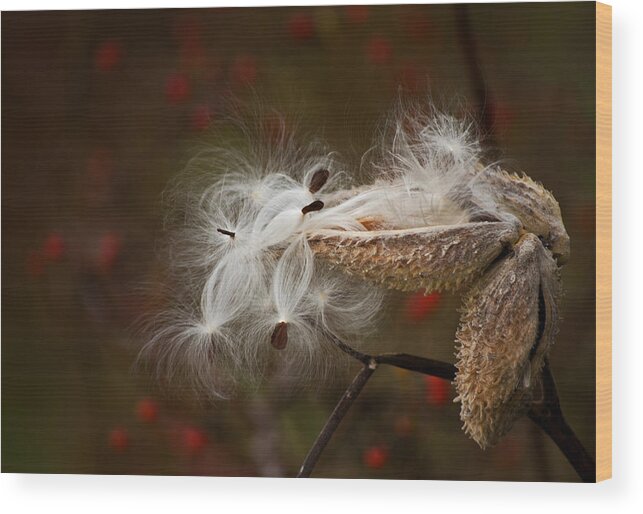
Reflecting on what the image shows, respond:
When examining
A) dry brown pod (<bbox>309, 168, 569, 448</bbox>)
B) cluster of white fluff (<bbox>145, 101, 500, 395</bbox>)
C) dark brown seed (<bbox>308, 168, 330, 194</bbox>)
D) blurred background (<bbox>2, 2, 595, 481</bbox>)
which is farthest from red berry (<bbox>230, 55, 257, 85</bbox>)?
dry brown pod (<bbox>309, 168, 569, 448</bbox>)

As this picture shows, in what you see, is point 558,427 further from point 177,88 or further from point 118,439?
point 177,88

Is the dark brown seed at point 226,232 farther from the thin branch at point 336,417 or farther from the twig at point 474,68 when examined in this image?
the twig at point 474,68

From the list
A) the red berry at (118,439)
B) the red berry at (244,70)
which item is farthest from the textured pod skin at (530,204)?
the red berry at (118,439)

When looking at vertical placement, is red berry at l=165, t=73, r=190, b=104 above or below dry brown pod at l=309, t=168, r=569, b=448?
above

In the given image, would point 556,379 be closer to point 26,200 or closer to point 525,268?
point 525,268

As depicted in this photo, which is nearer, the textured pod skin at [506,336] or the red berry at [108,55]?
the textured pod skin at [506,336]

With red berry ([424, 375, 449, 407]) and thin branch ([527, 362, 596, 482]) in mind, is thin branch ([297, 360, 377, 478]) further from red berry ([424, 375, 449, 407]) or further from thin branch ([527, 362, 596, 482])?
thin branch ([527, 362, 596, 482])

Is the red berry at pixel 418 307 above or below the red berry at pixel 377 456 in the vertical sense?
above
